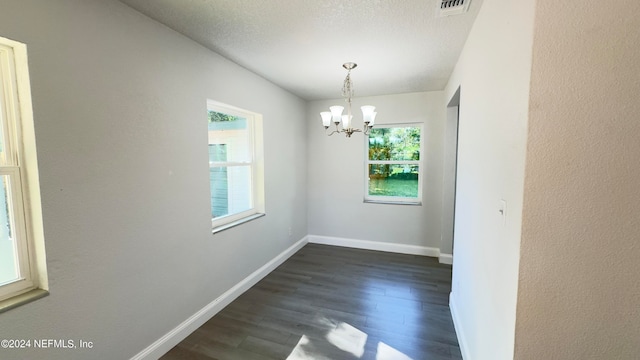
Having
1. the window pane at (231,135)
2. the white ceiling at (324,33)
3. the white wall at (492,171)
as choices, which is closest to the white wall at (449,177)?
the white ceiling at (324,33)

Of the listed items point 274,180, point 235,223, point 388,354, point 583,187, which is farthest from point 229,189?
point 583,187

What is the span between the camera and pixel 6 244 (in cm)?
131

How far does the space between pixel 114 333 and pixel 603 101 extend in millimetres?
2722

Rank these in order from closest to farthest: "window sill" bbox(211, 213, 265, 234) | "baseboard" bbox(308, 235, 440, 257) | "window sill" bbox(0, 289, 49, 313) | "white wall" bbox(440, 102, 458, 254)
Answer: "window sill" bbox(0, 289, 49, 313) < "window sill" bbox(211, 213, 265, 234) < "white wall" bbox(440, 102, 458, 254) < "baseboard" bbox(308, 235, 440, 257)

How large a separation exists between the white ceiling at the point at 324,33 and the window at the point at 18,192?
0.79 m

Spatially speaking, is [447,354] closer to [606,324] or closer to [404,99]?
[606,324]

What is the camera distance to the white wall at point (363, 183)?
153 inches

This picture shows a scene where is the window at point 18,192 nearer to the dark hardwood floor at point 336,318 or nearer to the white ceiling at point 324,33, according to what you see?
the white ceiling at point 324,33

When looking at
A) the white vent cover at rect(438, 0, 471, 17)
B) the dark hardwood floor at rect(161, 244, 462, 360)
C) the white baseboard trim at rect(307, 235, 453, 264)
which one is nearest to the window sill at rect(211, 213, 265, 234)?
the dark hardwood floor at rect(161, 244, 462, 360)

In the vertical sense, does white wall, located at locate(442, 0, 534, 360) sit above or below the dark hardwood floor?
above

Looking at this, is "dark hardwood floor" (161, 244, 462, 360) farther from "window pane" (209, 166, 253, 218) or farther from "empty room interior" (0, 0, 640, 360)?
"window pane" (209, 166, 253, 218)

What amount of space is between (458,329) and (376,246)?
83.1 inches

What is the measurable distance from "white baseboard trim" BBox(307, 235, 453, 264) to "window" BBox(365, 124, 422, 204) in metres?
0.71

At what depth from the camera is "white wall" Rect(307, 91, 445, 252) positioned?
3.90 metres
